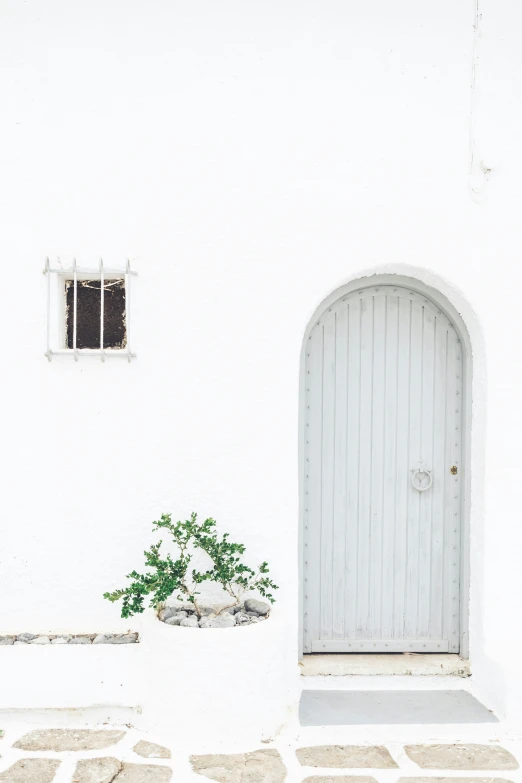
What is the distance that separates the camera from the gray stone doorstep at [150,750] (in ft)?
9.82

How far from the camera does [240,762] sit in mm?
2949

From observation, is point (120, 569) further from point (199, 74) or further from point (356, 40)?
point (356, 40)

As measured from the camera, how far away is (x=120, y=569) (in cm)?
359

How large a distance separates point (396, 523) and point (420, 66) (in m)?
2.55

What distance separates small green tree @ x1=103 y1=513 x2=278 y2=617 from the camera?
3.18 m

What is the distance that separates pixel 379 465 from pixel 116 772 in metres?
2.05

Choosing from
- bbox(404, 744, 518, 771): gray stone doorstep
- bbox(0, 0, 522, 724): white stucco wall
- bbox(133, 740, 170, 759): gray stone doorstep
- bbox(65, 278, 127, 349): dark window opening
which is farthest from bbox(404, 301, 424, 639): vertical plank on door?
bbox(65, 278, 127, 349): dark window opening

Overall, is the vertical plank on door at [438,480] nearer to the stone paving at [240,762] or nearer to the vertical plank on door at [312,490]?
the vertical plank on door at [312,490]

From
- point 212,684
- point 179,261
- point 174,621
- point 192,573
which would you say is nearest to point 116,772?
point 212,684

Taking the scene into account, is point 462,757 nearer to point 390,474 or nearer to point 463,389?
point 390,474

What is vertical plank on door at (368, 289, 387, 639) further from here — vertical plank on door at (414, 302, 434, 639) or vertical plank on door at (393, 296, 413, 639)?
vertical plank on door at (414, 302, 434, 639)

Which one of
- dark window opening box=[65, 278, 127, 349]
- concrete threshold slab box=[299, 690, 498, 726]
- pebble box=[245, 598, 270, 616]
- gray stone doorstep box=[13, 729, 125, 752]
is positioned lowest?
gray stone doorstep box=[13, 729, 125, 752]

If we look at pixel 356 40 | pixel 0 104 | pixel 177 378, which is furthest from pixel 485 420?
pixel 0 104

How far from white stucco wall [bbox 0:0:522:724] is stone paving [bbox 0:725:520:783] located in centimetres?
59
